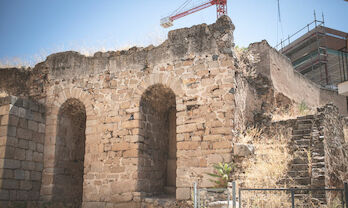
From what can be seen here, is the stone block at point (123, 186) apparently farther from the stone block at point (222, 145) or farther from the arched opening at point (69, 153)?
the stone block at point (222, 145)

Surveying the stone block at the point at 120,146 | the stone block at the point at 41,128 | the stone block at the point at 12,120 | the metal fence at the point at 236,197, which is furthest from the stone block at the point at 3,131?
the metal fence at the point at 236,197

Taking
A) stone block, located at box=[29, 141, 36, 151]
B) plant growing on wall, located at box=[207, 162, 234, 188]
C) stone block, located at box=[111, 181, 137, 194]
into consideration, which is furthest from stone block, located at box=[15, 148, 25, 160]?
plant growing on wall, located at box=[207, 162, 234, 188]

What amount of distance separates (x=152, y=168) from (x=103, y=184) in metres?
1.37

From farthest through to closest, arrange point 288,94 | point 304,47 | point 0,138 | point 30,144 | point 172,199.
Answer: point 304,47, point 288,94, point 30,144, point 0,138, point 172,199

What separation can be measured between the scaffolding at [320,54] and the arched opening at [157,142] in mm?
15089

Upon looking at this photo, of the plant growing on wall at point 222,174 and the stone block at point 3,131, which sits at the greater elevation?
the stone block at point 3,131

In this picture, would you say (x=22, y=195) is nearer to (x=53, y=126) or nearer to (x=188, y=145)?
(x=53, y=126)

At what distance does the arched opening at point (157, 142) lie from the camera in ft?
30.0

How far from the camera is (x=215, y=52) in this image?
28.5 ft

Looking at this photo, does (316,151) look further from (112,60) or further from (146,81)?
(112,60)

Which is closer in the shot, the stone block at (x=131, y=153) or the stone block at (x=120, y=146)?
the stone block at (x=131, y=153)

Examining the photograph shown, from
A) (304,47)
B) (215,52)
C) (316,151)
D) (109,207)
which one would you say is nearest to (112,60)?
(215,52)

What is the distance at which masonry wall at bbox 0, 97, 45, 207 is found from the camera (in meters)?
8.88

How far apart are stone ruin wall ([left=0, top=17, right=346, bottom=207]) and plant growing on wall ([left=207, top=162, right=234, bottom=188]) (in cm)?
19
